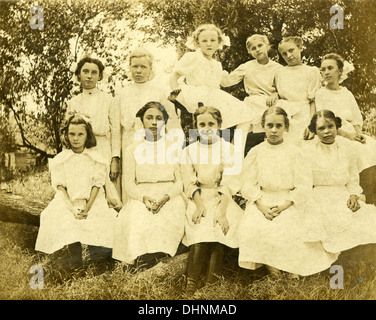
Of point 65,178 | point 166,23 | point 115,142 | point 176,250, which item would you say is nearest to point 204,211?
point 176,250

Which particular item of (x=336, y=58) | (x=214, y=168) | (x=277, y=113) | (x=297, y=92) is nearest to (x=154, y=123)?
(x=214, y=168)

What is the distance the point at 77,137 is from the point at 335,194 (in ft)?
8.02

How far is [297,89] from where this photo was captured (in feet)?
15.0

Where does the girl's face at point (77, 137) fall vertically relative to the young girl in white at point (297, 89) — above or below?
below

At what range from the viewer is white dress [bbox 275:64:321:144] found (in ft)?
14.9

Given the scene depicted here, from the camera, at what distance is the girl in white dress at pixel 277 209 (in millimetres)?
4387

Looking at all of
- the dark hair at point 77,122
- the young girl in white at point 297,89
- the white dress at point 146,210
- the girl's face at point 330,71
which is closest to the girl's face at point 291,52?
the young girl in white at point 297,89

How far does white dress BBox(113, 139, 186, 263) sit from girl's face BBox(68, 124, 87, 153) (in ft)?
1.42

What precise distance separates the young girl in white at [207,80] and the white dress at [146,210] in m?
0.53

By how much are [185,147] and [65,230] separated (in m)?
1.34

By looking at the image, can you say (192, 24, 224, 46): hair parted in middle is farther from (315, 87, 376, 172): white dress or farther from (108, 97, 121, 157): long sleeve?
(315, 87, 376, 172): white dress

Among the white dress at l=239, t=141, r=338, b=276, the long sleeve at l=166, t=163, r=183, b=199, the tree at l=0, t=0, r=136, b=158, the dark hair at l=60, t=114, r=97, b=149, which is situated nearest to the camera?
the white dress at l=239, t=141, r=338, b=276

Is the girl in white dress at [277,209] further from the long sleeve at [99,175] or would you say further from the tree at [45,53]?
the tree at [45,53]

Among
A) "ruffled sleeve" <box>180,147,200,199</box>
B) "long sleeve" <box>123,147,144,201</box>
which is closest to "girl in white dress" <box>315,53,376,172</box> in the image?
"ruffled sleeve" <box>180,147,200,199</box>
